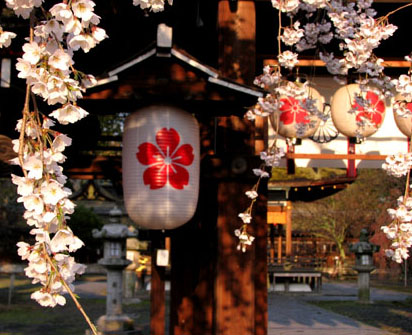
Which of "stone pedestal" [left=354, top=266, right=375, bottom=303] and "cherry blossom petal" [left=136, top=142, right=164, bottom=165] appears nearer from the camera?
"cherry blossom petal" [left=136, top=142, right=164, bottom=165]

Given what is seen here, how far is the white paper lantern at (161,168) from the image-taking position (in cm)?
503

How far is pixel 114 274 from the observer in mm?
12289

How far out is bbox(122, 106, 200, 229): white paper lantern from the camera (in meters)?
5.03

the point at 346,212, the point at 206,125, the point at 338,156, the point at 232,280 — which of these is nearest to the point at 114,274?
the point at 338,156

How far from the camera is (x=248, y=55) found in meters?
5.45

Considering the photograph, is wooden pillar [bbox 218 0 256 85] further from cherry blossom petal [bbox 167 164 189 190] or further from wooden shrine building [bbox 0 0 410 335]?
cherry blossom petal [bbox 167 164 189 190]

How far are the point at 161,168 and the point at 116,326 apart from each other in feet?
22.7

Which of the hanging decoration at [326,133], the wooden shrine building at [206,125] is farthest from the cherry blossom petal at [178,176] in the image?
the hanging decoration at [326,133]

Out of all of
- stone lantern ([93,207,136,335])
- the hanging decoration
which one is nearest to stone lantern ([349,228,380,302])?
stone lantern ([93,207,136,335])

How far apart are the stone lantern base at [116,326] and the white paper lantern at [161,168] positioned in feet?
21.5

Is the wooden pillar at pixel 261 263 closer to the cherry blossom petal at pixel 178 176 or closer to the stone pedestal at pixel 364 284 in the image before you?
the cherry blossom petal at pixel 178 176

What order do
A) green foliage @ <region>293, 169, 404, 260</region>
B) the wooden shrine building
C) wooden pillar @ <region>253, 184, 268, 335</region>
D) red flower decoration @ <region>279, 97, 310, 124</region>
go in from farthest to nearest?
1. green foliage @ <region>293, 169, 404, 260</region>
2. red flower decoration @ <region>279, 97, 310, 124</region>
3. wooden pillar @ <region>253, 184, 268, 335</region>
4. the wooden shrine building

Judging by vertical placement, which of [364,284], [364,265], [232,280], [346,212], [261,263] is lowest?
[364,284]

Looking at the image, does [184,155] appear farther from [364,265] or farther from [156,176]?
[364,265]
